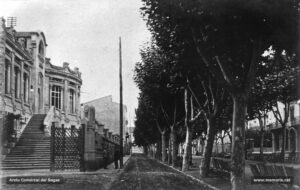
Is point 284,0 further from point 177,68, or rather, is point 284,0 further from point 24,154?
point 24,154

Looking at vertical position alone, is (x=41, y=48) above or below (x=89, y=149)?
above

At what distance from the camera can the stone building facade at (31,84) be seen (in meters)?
34.5

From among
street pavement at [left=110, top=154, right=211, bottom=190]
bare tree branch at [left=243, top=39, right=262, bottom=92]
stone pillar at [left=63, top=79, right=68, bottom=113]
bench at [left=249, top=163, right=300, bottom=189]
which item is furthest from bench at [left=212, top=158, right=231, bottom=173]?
stone pillar at [left=63, top=79, right=68, bottom=113]

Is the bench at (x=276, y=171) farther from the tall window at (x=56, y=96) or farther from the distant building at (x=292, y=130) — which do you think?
the tall window at (x=56, y=96)

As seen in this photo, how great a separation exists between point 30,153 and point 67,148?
3.18m

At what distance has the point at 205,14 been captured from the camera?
15023mm

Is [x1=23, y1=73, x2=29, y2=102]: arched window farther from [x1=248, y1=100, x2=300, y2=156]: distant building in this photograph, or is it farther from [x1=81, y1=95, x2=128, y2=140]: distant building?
[x1=81, y1=95, x2=128, y2=140]: distant building

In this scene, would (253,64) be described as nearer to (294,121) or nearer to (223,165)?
(223,165)

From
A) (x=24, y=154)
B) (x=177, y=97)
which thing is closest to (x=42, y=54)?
(x=177, y=97)

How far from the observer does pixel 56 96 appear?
56500mm

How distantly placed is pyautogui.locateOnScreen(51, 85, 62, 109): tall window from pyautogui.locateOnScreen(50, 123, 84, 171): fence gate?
25.5 metres

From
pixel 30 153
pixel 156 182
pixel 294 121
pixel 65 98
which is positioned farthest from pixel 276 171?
pixel 294 121

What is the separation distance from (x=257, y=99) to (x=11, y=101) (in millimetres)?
19851

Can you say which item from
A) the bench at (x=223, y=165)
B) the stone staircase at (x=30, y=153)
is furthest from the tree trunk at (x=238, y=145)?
the stone staircase at (x=30, y=153)
